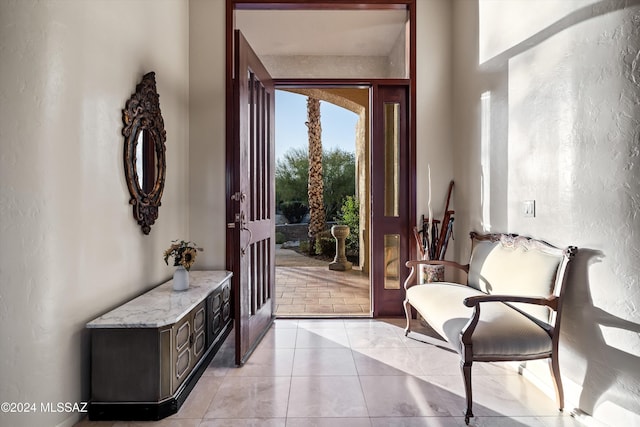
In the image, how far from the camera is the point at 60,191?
1955mm

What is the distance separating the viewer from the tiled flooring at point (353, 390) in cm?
212

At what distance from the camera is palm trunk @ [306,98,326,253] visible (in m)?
8.72

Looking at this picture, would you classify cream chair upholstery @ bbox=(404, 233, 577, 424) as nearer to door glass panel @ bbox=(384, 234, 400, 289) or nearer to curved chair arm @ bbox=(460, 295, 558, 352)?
curved chair arm @ bbox=(460, 295, 558, 352)

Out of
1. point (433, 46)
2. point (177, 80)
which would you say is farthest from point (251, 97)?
point (433, 46)

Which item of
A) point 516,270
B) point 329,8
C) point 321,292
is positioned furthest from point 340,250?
point 516,270

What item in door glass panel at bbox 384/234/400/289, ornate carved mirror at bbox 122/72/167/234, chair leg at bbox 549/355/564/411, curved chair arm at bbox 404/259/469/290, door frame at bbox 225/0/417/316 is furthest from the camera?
door glass panel at bbox 384/234/400/289

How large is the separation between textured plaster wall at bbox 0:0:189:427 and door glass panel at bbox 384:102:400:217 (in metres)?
2.52

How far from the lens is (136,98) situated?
2703 millimetres

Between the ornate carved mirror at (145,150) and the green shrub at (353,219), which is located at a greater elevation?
the ornate carved mirror at (145,150)

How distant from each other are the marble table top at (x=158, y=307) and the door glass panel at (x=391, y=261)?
1854 mm

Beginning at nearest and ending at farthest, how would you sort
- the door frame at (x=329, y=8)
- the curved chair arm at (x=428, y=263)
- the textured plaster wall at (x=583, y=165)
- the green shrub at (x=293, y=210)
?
1. the textured plaster wall at (x=583, y=165)
2. the curved chair arm at (x=428, y=263)
3. the door frame at (x=329, y=8)
4. the green shrub at (x=293, y=210)

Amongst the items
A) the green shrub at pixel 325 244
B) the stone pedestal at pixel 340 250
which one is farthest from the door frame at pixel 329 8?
the green shrub at pixel 325 244

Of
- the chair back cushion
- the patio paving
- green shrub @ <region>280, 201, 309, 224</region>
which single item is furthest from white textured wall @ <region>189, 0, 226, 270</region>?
green shrub @ <region>280, 201, 309, 224</region>

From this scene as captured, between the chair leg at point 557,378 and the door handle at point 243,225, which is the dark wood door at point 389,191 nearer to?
the door handle at point 243,225
